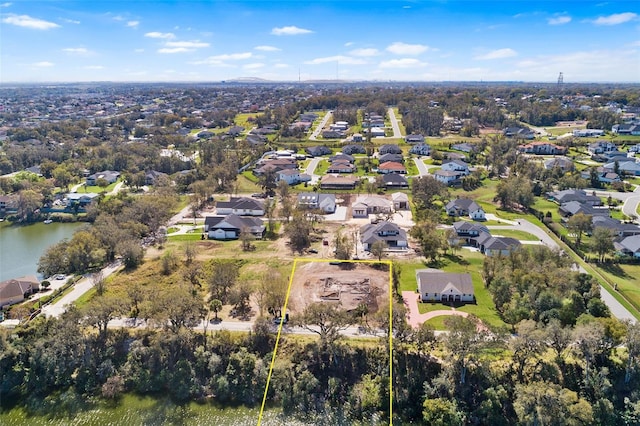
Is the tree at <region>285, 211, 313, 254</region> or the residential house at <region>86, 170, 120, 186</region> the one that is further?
the residential house at <region>86, 170, 120, 186</region>

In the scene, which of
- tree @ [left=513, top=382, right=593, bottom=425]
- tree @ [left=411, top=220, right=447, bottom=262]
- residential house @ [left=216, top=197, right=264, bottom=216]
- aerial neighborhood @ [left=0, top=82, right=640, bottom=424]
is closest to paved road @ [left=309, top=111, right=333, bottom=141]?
aerial neighborhood @ [left=0, top=82, right=640, bottom=424]

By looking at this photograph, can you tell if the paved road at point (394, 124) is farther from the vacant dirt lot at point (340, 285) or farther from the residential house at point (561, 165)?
the vacant dirt lot at point (340, 285)

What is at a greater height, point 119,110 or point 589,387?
point 119,110

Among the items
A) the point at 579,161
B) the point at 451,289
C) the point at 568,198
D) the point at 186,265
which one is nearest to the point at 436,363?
the point at 451,289

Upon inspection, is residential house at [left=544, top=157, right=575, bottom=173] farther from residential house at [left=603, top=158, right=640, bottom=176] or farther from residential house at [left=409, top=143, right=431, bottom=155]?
residential house at [left=409, top=143, right=431, bottom=155]

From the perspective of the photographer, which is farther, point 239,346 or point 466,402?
point 239,346

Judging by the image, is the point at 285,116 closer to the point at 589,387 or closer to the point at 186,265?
the point at 186,265
